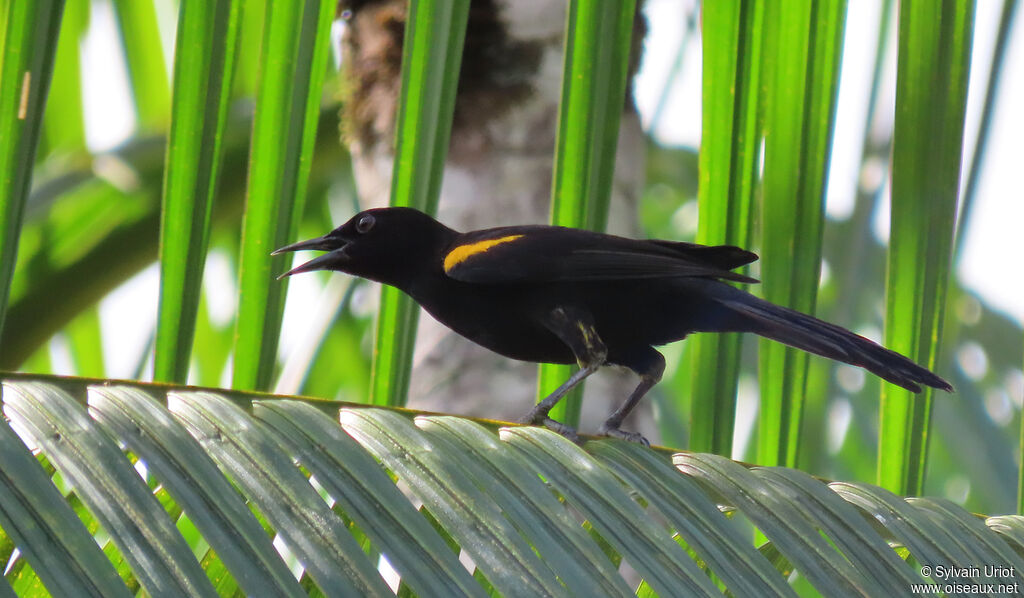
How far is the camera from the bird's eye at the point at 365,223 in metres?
3.37

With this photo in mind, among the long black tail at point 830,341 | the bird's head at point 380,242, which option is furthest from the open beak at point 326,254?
the long black tail at point 830,341

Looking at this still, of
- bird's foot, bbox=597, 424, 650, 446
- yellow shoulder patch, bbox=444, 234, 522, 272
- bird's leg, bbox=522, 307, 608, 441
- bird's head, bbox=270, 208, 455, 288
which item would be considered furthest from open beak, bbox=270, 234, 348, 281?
bird's foot, bbox=597, 424, 650, 446

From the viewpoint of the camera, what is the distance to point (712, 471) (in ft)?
6.31

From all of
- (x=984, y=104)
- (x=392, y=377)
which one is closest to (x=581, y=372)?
(x=392, y=377)

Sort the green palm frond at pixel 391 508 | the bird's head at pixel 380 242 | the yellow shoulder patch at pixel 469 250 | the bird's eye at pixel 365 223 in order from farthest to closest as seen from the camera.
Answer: the bird's eye at pixel 365 223, the bird's head at pixel 380 242, the yellow shoulder patch at pixel 469 250, the green palm frond at pixel 391 508

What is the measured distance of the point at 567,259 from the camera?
9.77 feet

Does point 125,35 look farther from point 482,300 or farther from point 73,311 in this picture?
point 482,300

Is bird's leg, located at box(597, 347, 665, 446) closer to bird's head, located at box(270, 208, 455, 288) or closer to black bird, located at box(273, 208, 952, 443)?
black bird, located at box(273, 208, 952, 443)

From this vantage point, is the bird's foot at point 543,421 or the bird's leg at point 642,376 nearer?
the bird's foot at point 543,421

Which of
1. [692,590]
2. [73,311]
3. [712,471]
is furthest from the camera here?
[73,311]

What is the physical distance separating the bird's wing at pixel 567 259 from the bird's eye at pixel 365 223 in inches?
14.1

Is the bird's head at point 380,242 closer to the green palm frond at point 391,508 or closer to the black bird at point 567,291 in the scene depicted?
the black bird at point 567,291

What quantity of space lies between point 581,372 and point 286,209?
836 millimetres

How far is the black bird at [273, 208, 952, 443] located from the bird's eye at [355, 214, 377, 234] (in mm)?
108
